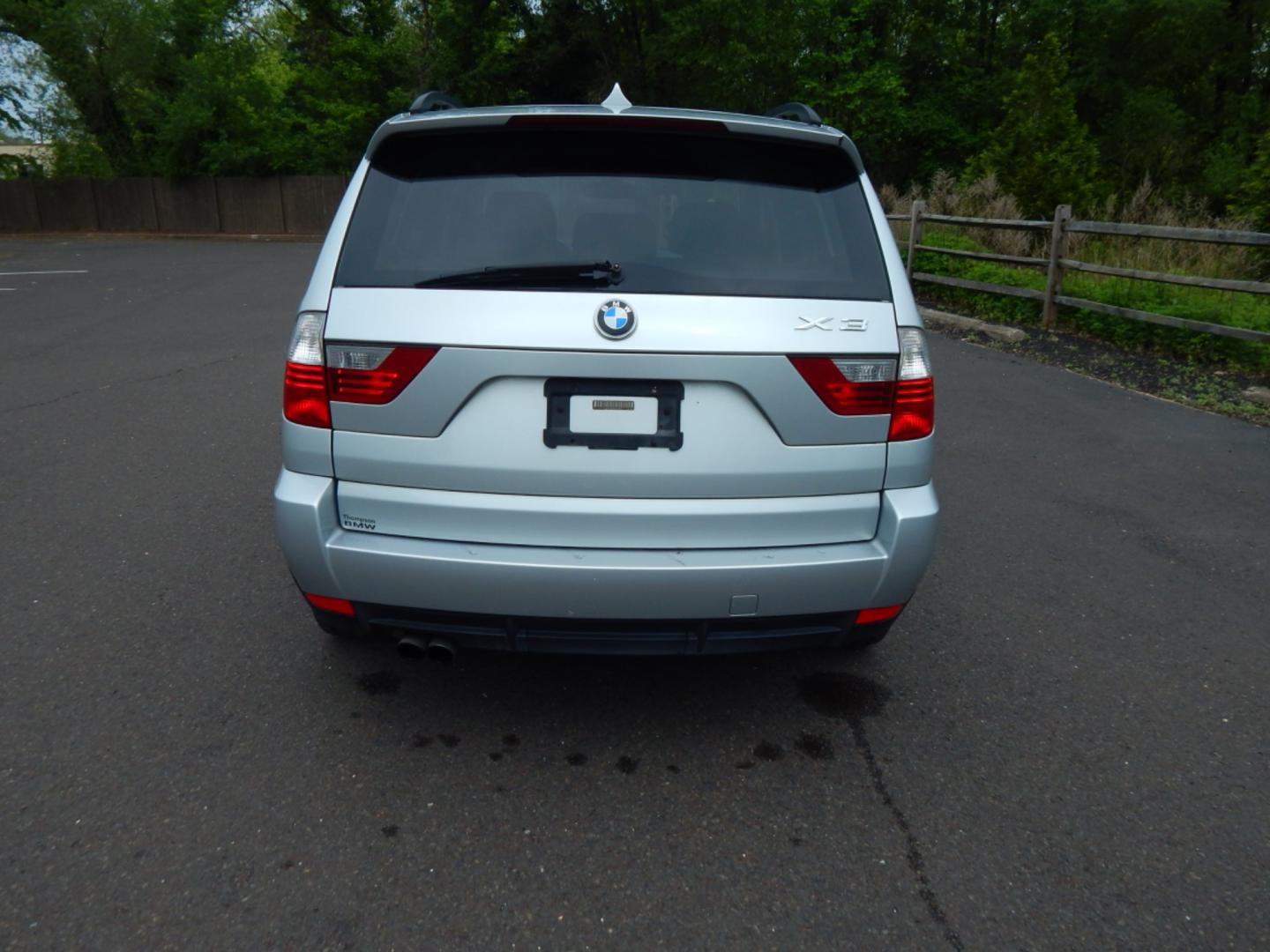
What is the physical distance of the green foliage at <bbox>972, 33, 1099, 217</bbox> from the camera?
1819cm

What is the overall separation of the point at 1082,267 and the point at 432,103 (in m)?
9.66

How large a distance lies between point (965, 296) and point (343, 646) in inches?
487

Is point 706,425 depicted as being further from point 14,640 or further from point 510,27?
point 510,27

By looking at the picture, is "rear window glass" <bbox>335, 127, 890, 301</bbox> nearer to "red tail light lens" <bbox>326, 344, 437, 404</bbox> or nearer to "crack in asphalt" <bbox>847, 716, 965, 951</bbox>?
"red tail light lens" <bbox>326, 344, 437, 404</bbox>

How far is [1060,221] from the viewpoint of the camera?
11.8 metres

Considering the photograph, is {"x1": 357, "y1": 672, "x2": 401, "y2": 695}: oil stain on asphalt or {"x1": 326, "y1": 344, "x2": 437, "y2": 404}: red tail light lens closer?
{"x1": 326, "y1": 344, "x2": 437, "y2": 404}: red tail light lens

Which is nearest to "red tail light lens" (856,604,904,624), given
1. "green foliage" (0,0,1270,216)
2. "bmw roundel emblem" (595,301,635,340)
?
"bmw roundel emblem" (595,301,635,340)

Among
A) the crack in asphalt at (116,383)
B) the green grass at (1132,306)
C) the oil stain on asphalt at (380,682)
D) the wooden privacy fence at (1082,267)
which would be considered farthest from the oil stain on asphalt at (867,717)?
the green grass at (1132,306)

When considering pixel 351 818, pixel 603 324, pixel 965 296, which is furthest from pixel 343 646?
pixel 965 296

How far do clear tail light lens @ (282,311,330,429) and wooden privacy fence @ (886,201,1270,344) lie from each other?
28.0 feet

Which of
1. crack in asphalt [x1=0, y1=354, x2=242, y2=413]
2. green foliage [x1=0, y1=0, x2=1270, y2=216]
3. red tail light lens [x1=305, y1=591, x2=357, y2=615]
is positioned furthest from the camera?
green foliage [x1=0, y1=0, x2=1270, y2=216]

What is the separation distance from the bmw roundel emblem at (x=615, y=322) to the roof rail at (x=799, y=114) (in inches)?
39.0

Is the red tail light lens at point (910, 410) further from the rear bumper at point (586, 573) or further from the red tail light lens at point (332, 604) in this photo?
the red tail light lens at point (332, 604)

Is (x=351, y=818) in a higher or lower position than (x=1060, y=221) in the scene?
lower
